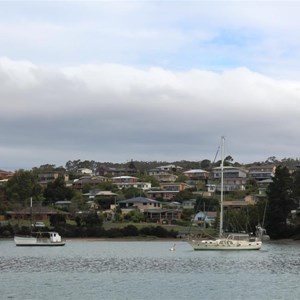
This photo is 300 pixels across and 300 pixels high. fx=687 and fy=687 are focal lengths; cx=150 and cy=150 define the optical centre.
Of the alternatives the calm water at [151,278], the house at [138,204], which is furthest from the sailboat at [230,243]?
the house at [138,204]

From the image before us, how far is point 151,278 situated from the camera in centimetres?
5841

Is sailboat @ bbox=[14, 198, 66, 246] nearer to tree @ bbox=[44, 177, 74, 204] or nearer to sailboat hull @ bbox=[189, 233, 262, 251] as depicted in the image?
sailboat hull @ bbox=[189, 233, 262, 251]

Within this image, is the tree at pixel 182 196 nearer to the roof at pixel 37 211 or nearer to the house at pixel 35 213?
the house at pixel 35 213

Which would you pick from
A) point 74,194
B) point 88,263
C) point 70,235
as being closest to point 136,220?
point 70,235

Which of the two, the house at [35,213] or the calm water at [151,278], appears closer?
the calm water at [151,278]

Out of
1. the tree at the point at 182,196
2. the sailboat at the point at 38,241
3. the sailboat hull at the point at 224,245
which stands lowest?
the sailboat at the point at 38,241

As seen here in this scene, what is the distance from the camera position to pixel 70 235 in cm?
14488

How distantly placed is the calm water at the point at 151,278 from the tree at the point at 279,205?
49228 mm

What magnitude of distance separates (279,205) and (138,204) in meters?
52.3

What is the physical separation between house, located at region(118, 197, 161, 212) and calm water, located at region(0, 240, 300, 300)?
91.5 metres

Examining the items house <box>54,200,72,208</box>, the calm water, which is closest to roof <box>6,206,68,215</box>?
house <box>54,200,72,208</box>

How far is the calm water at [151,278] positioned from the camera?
4781 centimetres

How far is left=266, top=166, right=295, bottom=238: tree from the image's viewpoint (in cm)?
13375

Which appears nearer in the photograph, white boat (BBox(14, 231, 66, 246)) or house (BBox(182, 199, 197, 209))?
white boat (BBox(14, 231, 66, 246))
